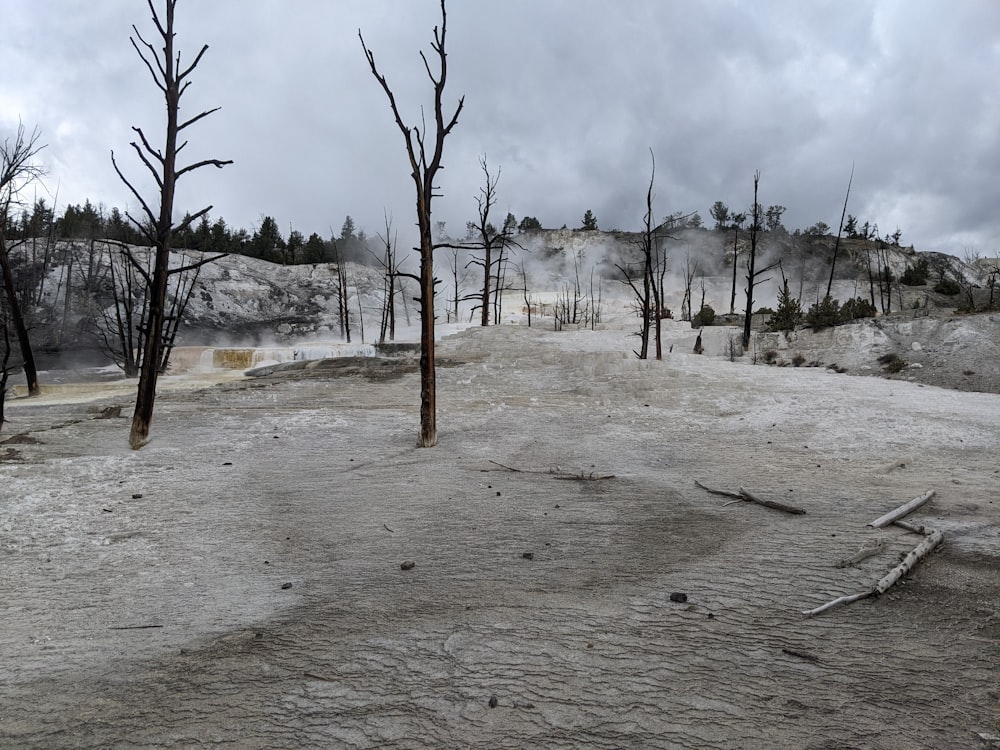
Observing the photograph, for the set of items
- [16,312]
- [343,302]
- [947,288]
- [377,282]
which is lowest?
[16,312]

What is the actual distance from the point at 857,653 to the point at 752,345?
72.3 feet

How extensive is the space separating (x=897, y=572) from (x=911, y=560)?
29 centimetres

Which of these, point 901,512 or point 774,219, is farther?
point 774,219

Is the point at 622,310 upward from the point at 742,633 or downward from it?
upward

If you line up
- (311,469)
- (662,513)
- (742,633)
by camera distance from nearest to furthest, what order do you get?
(742,633) < (662,513) < (311,469)

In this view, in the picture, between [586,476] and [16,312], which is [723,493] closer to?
[586,476]

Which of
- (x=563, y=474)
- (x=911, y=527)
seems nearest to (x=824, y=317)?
(x=563, y=474)

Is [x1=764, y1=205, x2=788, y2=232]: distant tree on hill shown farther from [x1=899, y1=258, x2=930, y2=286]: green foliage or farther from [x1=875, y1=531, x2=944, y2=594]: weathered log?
[x1=875, y1=531, x2=944, y2=594]: weathered log

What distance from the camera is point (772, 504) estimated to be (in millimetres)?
6168

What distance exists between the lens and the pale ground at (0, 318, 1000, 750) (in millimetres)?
2908

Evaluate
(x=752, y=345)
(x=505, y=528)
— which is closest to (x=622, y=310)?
(x=752, y=345)

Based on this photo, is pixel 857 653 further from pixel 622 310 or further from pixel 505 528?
pixel 622 310

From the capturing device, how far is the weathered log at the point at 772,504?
235 inches

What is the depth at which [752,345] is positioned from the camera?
23.7 meters
